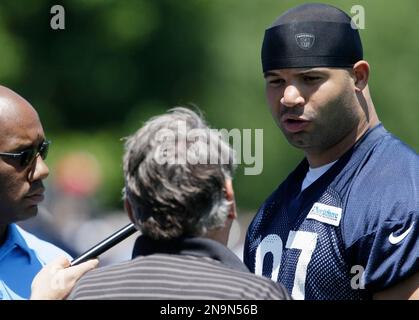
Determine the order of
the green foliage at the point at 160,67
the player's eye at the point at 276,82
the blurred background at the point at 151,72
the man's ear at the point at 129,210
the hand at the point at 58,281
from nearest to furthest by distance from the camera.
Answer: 1. the man's ear at the point at 129,210
2. the hand at the point at 58,281
3. the player's eye at the point at 276,82
4. the blurred background at the point at 151,72
5. the green foliage at the point at 160,67

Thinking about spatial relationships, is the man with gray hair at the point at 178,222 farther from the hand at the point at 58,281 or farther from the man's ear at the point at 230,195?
the hand at the point at 58,281

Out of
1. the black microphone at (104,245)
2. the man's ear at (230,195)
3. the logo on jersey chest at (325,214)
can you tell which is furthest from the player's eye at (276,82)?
the man's ear at (230,195)

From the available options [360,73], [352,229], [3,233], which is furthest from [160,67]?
[352,229]

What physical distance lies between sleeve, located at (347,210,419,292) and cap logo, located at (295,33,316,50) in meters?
0.72

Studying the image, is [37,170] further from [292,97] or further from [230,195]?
[230,195]

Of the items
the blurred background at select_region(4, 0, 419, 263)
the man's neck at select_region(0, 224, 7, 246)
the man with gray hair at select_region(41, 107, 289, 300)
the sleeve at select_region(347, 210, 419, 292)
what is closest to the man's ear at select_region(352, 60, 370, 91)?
the sleeve at select_region(347, 210, 419, 292)

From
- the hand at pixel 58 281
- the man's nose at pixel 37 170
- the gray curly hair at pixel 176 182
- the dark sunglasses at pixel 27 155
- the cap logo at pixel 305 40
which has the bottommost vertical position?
the hand at pixel 58 281

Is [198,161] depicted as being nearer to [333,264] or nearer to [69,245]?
[333,264]

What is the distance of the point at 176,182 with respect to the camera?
2.67 metres

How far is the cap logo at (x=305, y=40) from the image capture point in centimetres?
358

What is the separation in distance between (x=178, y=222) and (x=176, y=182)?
11 cm

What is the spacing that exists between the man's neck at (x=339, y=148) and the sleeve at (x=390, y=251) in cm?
46

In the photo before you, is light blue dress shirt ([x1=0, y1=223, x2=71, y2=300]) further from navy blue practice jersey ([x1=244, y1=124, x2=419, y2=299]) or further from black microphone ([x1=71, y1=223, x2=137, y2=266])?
navy blue practice jersey ([x1=244, y1=124, x2=419, y2=299])
